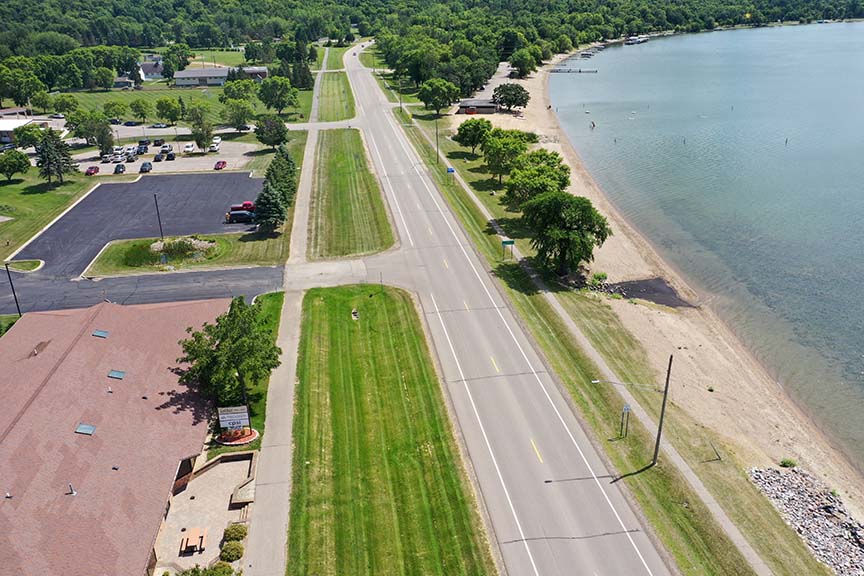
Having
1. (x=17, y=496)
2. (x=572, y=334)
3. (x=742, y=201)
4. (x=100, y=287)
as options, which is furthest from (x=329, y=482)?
(x=742, y=201)

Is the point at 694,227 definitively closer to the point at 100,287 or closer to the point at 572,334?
the point at 572,334

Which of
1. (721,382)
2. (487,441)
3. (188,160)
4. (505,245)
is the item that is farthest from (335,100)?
(487,441)

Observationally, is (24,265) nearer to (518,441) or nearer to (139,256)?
(139,256)

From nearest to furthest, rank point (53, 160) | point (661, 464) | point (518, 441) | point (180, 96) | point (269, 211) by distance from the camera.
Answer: point (661, 464), point (518, 441), point (269, 211), point (53, 160), point (180, 96)

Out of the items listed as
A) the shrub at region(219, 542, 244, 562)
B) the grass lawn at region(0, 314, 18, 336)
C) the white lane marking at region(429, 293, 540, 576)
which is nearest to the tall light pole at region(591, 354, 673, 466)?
the white lane marking at region(429, 293, 540, 576)

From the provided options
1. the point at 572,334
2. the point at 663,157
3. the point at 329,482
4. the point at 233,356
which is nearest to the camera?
the point at 329,482

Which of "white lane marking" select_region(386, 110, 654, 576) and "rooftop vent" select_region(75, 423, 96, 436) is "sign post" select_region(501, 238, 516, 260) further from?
"rooftop vent" select_region(75, 423, 96, 436)
